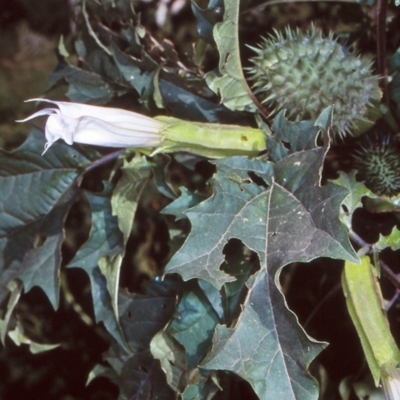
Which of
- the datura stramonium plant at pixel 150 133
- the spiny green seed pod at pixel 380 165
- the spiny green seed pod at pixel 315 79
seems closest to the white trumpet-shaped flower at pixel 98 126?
the datura stramonium plant at pixel 150 133

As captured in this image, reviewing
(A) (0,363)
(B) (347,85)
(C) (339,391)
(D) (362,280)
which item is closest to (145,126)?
(B) (347,85)

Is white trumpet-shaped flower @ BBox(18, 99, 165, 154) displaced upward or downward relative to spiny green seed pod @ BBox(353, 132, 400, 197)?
upward

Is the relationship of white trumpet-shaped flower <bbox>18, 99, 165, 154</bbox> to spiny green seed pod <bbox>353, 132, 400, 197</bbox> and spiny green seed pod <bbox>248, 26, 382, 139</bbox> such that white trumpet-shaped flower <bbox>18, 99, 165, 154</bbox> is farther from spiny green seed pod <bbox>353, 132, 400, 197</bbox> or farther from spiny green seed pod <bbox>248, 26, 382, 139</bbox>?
spiny green seed pod <bbox>353, 132, 400, 197</bbox>

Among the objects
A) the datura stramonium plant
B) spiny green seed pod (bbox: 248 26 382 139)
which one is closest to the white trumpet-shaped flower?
the datura stramonium plant

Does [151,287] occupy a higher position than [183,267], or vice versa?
[183,267]

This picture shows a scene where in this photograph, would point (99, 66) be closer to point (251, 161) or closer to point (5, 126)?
point (251, 161)

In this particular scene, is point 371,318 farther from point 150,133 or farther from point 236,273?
point 150,133

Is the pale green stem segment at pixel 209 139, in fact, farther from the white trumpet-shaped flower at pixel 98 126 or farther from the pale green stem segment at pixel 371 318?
the pale green stem segment at pixel 371 318
